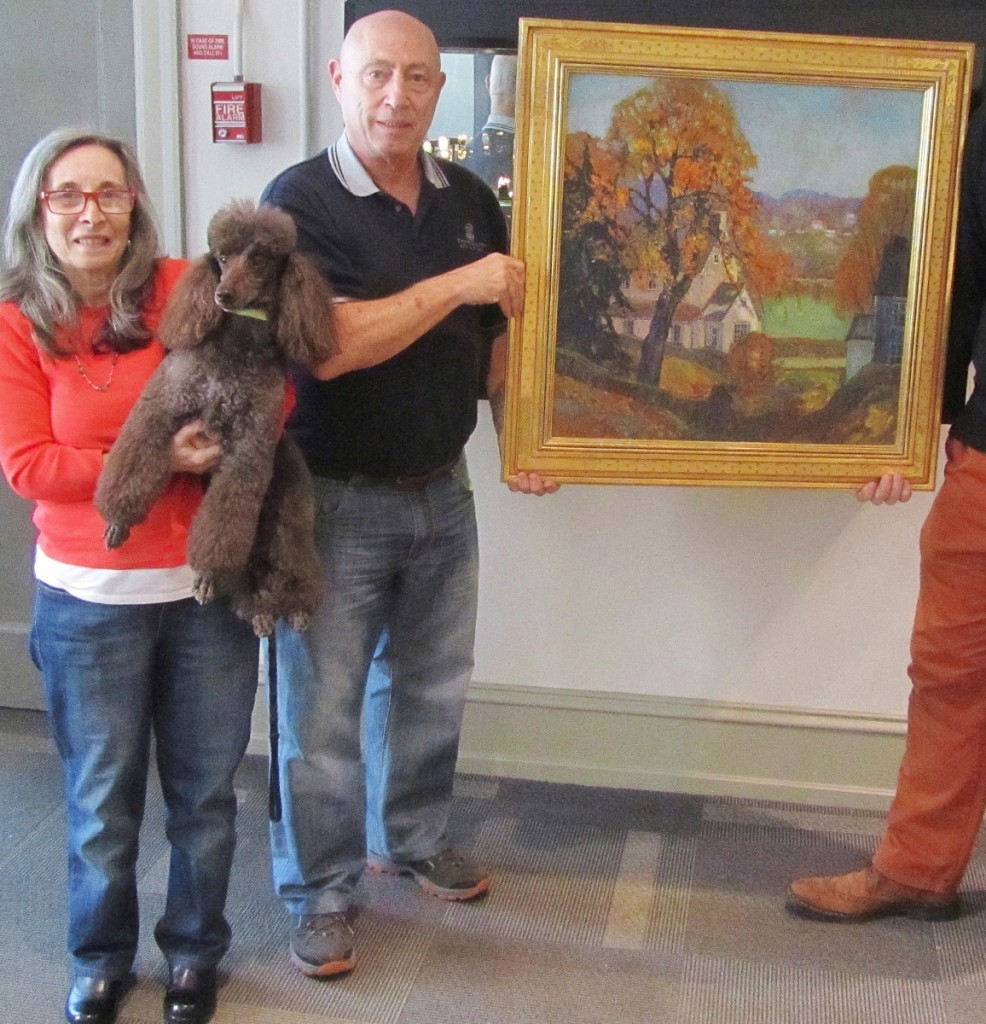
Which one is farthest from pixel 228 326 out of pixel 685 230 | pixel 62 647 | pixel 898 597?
pixel 898 597

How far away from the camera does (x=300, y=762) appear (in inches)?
88.7

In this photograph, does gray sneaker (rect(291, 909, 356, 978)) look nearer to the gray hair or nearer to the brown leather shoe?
the brown leather shoe

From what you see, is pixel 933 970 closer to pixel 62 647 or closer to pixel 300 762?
pixel 300 762

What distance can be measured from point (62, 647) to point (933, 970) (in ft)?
5.77

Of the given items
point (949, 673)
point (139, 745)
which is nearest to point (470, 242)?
point (139, 745)

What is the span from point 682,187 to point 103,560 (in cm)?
121

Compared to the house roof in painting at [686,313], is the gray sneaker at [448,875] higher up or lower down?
lower down

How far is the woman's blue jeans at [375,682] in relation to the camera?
2195mm

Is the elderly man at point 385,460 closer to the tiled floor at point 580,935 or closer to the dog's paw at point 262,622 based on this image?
the tiled floor at point 580,935

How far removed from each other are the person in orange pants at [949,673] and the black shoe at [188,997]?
4.00ft

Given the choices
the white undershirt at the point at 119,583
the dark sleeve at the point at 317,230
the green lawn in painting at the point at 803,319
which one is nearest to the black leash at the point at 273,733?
the white undershirt at the point at 119,583

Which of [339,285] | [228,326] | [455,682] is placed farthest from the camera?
[455,682]

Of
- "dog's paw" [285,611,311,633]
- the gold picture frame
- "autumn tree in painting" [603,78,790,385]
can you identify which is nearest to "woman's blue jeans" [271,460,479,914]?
"dog's paw" [285,611,311,633]

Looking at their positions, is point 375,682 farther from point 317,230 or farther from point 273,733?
point 317,230
